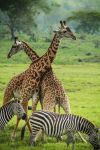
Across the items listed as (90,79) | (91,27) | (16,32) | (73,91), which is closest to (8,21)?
(16,32)

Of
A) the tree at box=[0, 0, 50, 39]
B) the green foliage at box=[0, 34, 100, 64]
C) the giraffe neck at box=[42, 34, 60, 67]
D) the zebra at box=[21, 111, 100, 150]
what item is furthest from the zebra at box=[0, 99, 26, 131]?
the tree at box=[0, 0, 50, 39]

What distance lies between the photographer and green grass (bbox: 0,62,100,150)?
10875 mm

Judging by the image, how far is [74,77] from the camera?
87.9 feet

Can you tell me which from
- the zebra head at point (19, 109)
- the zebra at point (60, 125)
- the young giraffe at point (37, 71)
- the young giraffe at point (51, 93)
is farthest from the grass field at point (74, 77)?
the young giraffe at point (37, 71)

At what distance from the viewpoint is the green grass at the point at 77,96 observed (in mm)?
10875

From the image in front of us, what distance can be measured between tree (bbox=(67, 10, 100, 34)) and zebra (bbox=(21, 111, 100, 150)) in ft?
107

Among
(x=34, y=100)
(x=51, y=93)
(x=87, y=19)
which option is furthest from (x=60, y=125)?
(x=87, y=19)

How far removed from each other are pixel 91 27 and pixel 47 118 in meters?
48.4

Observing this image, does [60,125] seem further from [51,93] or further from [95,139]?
[51,93]

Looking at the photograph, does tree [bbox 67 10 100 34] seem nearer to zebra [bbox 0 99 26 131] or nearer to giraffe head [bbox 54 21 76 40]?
giraffe head [bbox 54 21 76 40]

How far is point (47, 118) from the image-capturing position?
33.6 ft

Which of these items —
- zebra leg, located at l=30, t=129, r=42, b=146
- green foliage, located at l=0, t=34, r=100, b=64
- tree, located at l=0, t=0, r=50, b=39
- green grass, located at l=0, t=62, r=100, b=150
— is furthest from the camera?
tree, located at l=0, t=0, r=50, b=39

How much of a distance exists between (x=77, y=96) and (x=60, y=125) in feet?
33.0

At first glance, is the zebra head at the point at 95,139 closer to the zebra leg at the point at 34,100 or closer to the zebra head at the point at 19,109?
the zebra head at the point at 19,109
